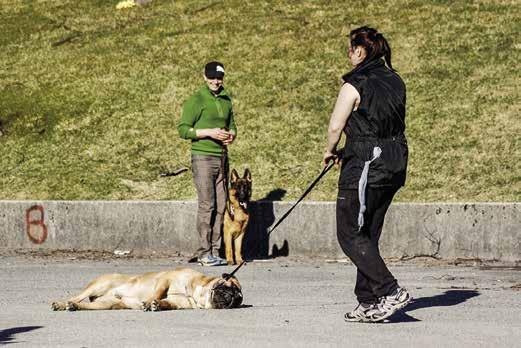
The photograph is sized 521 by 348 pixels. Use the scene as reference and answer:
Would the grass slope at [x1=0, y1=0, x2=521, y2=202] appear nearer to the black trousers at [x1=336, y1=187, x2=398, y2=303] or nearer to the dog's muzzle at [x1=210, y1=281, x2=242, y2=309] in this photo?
the dog's muzzle at [x1=210, y1=281, x2=242, y2=309]

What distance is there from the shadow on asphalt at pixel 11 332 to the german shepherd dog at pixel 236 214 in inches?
216

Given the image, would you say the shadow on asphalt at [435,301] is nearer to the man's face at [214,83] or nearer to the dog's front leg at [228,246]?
the dog's front leg at [228,246]

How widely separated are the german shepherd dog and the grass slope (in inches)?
89.2

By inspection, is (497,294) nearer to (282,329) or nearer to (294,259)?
(282,329)

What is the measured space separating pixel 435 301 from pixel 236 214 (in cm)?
429

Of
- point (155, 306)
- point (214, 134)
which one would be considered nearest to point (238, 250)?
point (214, 134)

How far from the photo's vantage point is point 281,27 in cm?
2494

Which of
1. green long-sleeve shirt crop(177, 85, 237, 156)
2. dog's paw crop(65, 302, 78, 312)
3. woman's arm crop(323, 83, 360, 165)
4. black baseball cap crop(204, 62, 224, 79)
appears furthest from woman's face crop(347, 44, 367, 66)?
green long-sleeve shirt crop(177, 85, 237, 156)

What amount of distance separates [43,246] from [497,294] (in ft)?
21.8

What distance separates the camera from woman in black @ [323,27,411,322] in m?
9.35

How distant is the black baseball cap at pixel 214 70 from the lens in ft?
47.0

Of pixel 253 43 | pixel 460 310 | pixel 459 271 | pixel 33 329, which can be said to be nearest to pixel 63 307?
pixel 33 329

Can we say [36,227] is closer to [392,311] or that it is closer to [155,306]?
[155,306]

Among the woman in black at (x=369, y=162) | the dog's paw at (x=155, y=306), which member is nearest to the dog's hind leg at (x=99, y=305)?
the dog's paw at (x=155, y=306)
